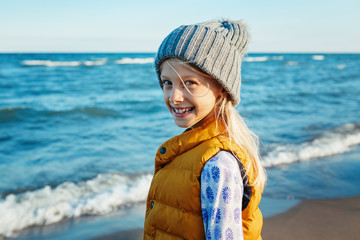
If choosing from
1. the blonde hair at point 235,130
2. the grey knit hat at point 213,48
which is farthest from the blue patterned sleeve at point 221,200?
the grey knit hat at point 213,48

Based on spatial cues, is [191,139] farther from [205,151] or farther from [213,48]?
[213,48]

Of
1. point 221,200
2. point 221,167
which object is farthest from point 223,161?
point 221,200

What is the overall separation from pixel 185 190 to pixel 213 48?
30.5 inches

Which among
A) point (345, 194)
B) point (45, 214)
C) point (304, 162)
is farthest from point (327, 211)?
point (45, 214)

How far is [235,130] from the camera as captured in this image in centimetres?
183

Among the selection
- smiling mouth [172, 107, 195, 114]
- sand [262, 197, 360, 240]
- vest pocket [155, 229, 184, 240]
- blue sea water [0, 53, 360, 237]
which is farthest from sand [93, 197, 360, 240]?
smiling mouth [172, 107, 195, 114]

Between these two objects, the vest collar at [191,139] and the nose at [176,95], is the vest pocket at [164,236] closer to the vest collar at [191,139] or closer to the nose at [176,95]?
the vest collar at [191,139]

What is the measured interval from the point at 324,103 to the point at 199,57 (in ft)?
43.0

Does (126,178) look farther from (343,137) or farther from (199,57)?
(343,137)

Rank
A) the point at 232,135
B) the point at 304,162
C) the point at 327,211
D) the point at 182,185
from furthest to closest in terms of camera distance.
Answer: the point at 304,162 < the point at 327,211 < the point at 232,135 < the point at 182,185

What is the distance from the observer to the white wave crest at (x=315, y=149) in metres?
6.28

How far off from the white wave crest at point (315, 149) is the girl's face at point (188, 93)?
457cm

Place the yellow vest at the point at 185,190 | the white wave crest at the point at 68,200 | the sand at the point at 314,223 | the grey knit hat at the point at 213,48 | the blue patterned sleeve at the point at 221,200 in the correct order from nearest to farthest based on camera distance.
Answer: the blue patterned sleeve at the point at 221,200
the yellow vest at the point at 185,190
the grey knit hat at the point at 213,48
the sand at the point at 314,223
the white wave crest at the point at 68,200

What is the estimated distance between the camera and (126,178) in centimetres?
540
